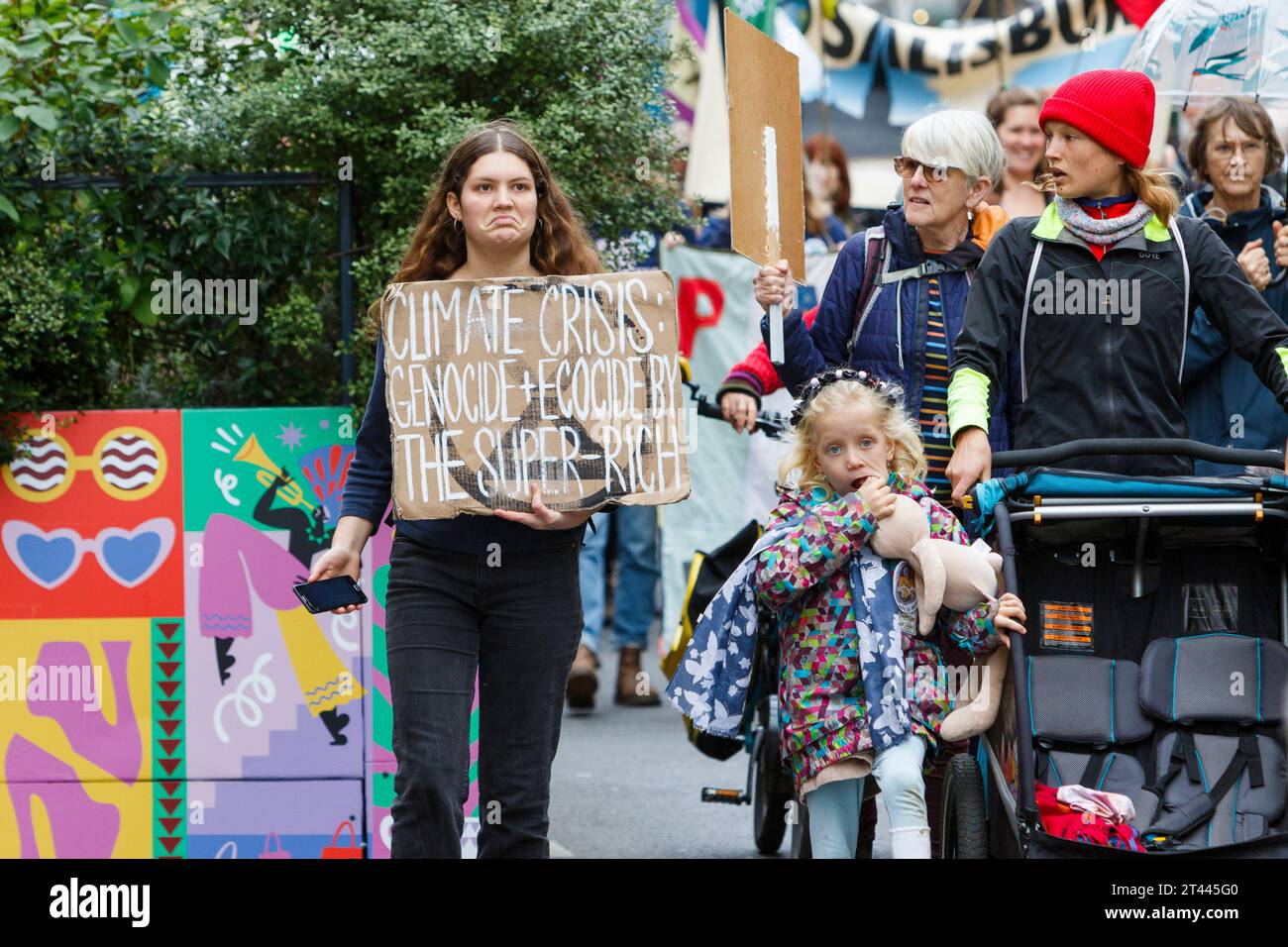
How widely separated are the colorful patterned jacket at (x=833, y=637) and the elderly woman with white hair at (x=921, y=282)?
55 centimetres

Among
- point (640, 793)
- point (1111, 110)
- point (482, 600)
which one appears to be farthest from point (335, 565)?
point (640, 793)

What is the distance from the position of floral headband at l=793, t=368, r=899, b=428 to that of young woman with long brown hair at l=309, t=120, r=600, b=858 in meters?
0.67

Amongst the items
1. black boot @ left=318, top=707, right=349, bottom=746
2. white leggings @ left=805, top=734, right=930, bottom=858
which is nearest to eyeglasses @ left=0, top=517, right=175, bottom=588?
black boot @ left=318, top=707, right=349, bottom=746

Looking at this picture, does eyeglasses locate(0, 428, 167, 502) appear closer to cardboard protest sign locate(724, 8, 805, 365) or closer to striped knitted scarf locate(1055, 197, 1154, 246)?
cardboard protest sign locate(724, 8, 805, 365)

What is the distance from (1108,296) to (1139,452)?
1.57 ft

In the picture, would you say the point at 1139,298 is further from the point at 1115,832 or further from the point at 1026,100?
the point at 1026,100

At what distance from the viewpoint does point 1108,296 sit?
4688 millimetres

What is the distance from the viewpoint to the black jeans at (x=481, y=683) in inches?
164

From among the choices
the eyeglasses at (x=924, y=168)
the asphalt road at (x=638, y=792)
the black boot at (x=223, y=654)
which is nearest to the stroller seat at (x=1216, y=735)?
the eyeglasses at (x=924, y=168)

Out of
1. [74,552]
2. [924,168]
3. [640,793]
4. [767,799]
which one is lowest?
[640,793]

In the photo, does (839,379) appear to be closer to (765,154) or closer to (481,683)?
(765,154)

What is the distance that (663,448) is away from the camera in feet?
13.9

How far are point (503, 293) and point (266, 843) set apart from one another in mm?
Answer: 2185

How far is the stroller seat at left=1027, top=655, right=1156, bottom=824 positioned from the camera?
442cm
